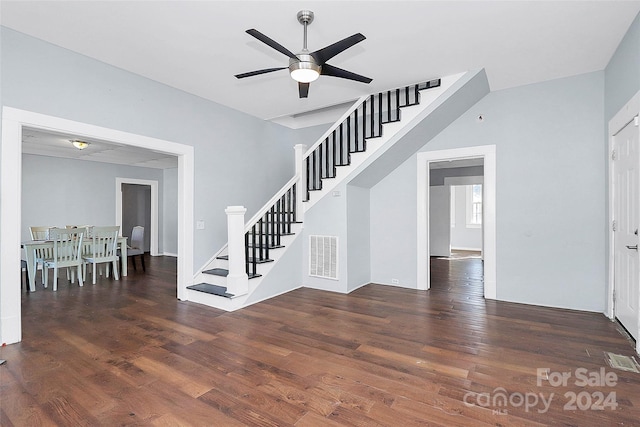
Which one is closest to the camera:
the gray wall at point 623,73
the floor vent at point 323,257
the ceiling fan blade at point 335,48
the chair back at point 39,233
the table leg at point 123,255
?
the ceiling fan blade at point 335,48

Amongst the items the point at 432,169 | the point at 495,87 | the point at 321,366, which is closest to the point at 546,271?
the point at 495,87

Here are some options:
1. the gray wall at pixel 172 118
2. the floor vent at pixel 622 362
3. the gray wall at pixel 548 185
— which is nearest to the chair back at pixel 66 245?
the gray wall at pixel 172 118

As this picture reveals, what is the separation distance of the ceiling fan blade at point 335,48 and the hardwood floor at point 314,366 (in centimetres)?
254

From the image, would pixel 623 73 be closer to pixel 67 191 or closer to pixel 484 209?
pixel 484 209

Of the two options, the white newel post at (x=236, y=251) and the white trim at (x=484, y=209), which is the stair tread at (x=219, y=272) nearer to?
the white newel post at (x=236, y=251)

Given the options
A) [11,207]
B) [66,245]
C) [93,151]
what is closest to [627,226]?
[11,207]

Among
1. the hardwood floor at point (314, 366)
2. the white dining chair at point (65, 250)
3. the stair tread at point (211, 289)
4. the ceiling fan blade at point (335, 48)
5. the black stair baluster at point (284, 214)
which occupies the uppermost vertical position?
the ceiling fan blade at point (335, 48)

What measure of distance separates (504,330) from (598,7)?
9.96 feet

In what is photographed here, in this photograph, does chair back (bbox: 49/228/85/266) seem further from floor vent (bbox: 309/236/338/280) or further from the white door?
the white door

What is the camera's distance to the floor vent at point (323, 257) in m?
5.01

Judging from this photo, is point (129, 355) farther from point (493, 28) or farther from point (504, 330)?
point (493, 28)

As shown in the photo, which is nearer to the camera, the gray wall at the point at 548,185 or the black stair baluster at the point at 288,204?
the gray wall at the point at 548,185

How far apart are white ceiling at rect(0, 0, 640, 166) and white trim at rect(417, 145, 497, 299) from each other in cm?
97

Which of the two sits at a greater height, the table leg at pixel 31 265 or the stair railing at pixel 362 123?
the stair railing at pixel 362 123
